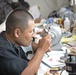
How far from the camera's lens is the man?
1.29 meters

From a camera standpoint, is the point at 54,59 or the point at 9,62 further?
the point at 54,59

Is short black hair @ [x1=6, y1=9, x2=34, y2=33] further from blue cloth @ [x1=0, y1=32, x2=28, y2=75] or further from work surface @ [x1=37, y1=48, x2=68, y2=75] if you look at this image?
work surface @ [x1=37, y1=48, x2=68, y2=75]

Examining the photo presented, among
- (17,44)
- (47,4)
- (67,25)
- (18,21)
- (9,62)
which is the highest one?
(47,4)

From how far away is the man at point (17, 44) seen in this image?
4.24 ft

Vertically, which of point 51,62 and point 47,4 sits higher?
point 47,4

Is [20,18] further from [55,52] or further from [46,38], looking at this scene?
[55,52]

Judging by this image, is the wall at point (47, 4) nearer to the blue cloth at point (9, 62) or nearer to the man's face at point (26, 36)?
the man's face at point (26, 36)

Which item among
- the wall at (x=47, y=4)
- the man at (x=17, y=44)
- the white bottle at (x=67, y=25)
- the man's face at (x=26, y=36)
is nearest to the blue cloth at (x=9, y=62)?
the man at (x=17, y=44)

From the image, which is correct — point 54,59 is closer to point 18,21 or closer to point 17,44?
point 17,44

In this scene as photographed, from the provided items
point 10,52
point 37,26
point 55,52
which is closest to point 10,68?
point 10,52

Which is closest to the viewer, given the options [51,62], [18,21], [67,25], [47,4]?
[18,21]

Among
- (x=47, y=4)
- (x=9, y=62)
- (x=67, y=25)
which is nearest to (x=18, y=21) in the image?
(x=9, y=62)

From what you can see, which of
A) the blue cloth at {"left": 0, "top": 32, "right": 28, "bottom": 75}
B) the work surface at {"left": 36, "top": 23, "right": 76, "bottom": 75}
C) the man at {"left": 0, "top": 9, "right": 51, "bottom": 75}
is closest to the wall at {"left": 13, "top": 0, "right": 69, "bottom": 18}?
the work surface at {"left": 36, "top": 23, "right": 76, "bottom": 75}

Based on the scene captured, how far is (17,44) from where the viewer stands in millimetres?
1481
